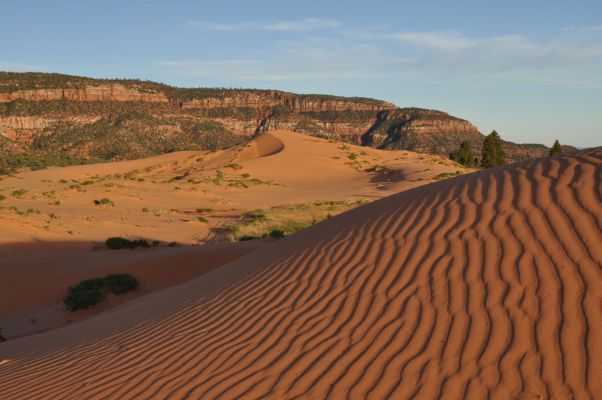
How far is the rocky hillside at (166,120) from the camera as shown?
Result: 7256 cm

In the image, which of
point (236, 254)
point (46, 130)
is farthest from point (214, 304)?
point (46, 130)

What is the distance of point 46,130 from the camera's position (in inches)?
2972

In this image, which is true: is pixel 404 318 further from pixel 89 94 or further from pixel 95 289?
pixel 89 94

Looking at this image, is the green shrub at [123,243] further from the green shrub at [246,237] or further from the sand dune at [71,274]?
the green shrub at [246,237]

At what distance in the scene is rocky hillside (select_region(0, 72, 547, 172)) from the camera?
72562mm

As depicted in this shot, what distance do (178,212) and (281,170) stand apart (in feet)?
61.3

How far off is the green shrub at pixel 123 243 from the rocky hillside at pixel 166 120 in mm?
44565

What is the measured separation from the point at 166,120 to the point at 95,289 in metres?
75.0

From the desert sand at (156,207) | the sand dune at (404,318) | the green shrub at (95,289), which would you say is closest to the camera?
the sand dune at (404,318)

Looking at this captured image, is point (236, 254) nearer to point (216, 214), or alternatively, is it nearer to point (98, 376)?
point (98, 376)

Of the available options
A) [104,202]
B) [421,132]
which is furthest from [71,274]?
[421,132]

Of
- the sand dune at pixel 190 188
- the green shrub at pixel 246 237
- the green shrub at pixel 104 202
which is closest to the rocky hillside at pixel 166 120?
the sand dune at pixel 190 188

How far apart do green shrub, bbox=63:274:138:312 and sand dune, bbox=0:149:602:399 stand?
10.7 ft

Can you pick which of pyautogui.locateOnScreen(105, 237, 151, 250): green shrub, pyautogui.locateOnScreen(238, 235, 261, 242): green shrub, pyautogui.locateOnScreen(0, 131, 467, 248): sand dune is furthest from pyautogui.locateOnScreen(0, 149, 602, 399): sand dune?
pyautogui.locateOnScreen(0, 131, 467, 248): sand dune
